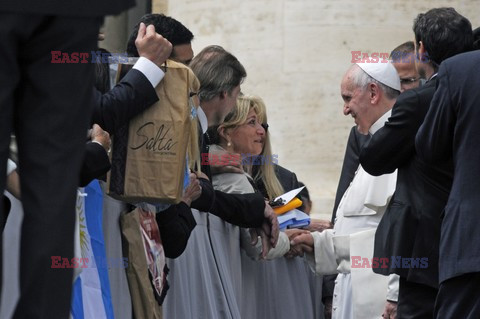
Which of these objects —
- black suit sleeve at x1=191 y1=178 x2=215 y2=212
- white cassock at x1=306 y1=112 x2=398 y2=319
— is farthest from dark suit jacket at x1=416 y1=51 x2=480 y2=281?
black suit sleeve at x1=191 y1=178 x2=215 y2=212

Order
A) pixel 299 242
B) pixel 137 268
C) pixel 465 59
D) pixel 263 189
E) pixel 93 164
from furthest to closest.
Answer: pixel 263 189
pixel 299 242
pixel 137 268
pixel 465 59
pixel 93 164

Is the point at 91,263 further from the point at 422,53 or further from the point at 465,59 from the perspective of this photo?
the point at 422,53

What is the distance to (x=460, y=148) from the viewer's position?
17.0 ft

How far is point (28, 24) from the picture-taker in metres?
3.31

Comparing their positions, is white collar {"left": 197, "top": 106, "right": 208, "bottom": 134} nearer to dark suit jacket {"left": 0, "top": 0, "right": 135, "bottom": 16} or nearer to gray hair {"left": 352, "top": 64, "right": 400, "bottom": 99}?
gray hair {"left": 352, "top": 64, "right": 400, "bottom": 99}

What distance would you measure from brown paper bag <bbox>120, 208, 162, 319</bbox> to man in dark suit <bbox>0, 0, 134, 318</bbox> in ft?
7.10

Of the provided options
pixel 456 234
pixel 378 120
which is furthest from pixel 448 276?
pixel 378 120

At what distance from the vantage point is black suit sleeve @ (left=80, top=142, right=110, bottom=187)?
4914mm

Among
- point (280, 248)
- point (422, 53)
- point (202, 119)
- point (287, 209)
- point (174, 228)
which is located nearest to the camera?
point (174, 228)

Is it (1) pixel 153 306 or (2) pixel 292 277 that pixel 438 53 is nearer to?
(1) pixel 153 306

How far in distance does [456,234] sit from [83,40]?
2.16m

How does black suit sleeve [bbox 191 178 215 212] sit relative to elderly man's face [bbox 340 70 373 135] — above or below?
below

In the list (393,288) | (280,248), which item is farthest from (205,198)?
(280,248)

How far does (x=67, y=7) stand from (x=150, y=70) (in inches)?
76.9
